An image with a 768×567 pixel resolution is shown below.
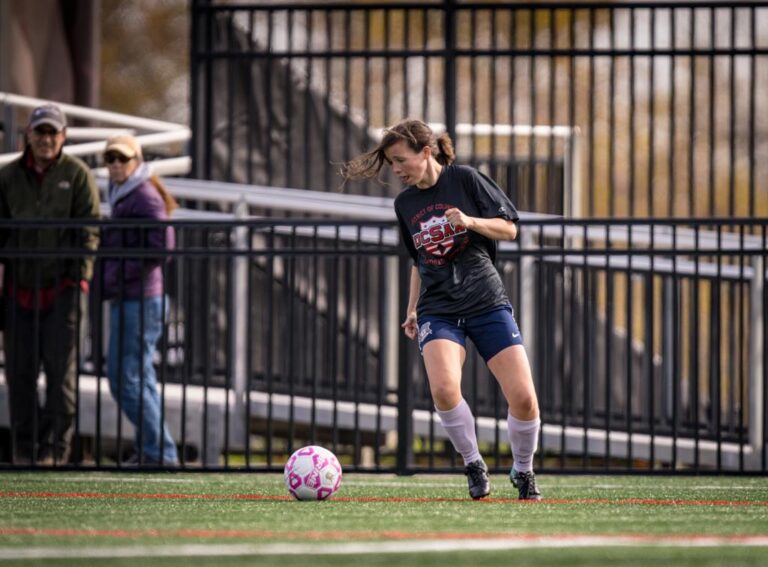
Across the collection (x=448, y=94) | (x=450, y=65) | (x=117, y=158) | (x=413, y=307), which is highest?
(x=450, y=65)

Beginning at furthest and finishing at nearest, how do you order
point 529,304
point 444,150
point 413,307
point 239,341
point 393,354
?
point 393,354, point 529,304, point 239,341, point 413,307, point 444,150

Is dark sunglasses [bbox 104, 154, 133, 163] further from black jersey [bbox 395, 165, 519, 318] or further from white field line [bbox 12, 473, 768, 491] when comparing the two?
black jersey [bbox 395, 165, 519, 318]

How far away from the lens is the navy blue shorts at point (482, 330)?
7.26 meters

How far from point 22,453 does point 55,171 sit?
177cm

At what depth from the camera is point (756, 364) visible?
10453 mm

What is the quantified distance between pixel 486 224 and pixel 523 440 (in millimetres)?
1048

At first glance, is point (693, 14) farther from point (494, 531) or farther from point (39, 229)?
point (494, 531)

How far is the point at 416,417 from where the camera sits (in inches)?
431

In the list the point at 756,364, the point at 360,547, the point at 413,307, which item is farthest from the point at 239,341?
the point at 360,547

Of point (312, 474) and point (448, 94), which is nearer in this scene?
point (312, 474)

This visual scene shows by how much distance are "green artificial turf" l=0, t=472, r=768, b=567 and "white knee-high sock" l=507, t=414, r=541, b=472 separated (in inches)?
8.7

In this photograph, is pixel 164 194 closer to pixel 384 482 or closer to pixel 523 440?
pixel 384 482

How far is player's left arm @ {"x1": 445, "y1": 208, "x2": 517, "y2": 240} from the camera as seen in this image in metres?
6.78

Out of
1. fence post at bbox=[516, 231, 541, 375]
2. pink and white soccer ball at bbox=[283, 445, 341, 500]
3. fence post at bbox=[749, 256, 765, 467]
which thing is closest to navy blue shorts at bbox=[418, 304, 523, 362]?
pink and white soccer ball at bbox=[283, 445, 341, 500]
